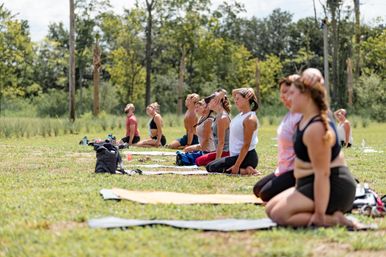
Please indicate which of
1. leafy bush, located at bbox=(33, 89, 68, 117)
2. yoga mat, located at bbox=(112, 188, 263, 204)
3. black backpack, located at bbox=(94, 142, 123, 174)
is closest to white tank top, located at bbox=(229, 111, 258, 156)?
black backpack, located at bbox=(94, 142, 123, 174)

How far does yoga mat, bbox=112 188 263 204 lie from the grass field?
0.68ft

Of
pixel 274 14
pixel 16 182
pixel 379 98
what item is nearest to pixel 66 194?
pixel 16 182

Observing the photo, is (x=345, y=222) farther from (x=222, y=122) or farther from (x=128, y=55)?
(x=128, y=55)

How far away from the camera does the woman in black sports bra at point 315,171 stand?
5.14 metres

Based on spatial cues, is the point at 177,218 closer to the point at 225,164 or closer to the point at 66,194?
the point at 66,194

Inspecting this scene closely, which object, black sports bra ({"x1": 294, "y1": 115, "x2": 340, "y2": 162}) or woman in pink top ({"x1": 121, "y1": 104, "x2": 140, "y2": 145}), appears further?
woman in pink top ({"x1": 121, "y1": 104, "x2": 140, "y2": 145})

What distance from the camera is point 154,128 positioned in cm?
1681

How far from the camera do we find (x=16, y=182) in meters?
8.69

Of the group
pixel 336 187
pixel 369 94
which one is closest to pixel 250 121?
pixel 336 187

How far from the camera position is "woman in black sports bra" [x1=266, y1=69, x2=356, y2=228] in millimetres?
5137

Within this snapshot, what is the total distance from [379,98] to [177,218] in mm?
36016

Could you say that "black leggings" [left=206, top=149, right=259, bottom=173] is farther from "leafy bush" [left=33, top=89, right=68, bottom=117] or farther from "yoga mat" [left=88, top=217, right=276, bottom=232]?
"leafy bush" [left=33, top=89, right=68, bottom=117]

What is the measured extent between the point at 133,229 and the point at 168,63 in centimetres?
5050

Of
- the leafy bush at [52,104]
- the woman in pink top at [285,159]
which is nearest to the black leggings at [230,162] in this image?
the woman in pink top at [285,159]
